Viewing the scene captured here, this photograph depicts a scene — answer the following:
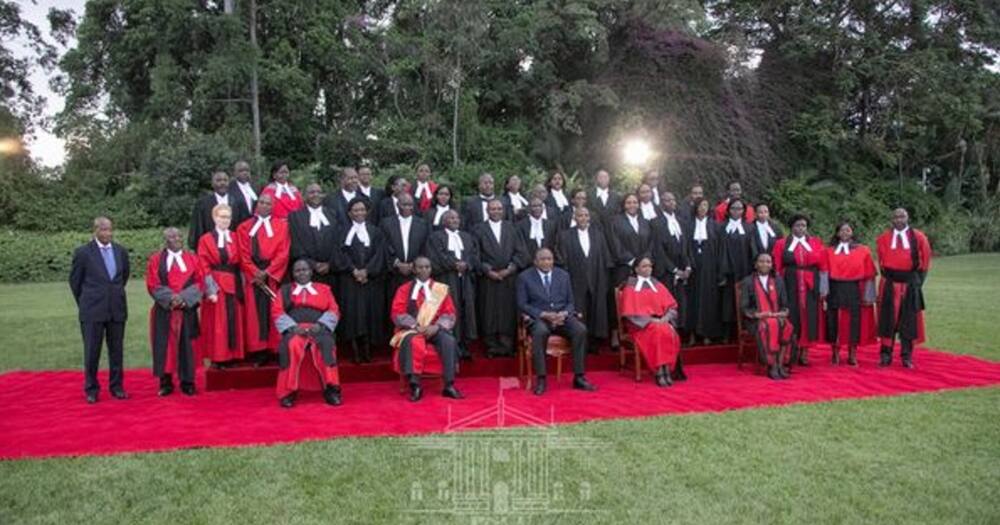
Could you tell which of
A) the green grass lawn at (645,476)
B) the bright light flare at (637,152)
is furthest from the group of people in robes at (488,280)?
the bright light flare at (637,152)

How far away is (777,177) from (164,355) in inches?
894

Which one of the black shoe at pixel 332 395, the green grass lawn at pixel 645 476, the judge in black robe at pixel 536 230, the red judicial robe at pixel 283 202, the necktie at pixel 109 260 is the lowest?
the green grass lawn at pixel 645 476

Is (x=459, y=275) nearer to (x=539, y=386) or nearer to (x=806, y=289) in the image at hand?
(x=539, y=386)

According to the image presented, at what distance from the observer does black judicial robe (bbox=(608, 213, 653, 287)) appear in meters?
9.34

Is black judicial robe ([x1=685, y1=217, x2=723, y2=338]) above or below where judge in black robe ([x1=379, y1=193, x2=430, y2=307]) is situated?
below

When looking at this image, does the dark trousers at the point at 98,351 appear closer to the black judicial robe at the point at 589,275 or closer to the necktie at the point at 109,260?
the necktie at the point at 109,260

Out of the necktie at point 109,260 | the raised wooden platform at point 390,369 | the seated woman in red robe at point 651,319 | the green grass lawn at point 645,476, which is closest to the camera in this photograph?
the green grass lawn at point 645,476

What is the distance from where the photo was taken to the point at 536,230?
9.16 meters

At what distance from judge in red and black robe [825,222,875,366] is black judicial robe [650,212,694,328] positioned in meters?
1.72

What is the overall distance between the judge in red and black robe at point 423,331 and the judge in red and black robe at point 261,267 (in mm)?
1325

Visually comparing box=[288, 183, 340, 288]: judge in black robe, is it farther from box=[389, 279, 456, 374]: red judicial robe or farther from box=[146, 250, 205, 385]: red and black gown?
box=[146, 250, 205, 385]: red and black gown

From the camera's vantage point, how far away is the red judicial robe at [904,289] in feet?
30.0

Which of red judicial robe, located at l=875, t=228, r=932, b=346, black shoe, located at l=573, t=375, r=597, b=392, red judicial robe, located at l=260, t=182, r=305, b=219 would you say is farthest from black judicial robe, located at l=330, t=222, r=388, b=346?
red judicial robe, located at l=875, t=228, r=932, b=346

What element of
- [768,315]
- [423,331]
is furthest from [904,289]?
[423,331]
